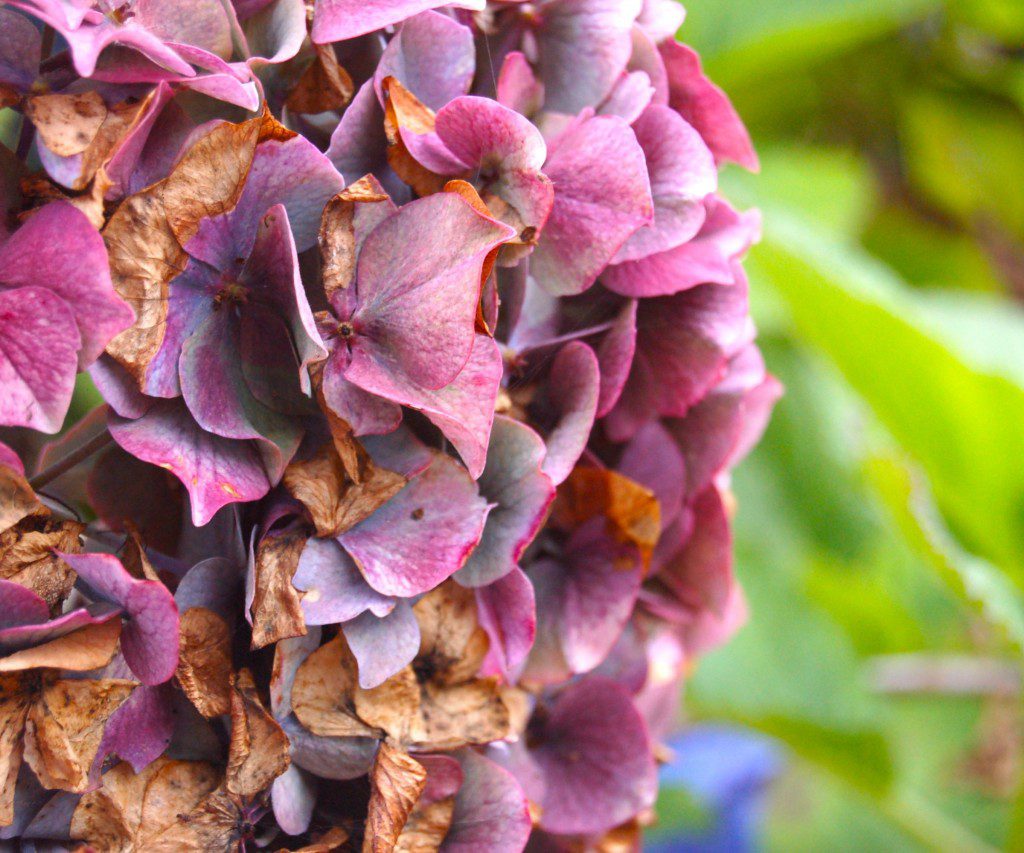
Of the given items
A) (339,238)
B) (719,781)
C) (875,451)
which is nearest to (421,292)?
(339,238)

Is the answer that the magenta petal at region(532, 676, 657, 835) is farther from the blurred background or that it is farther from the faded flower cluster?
the blurred background

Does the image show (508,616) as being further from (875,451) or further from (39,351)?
(875,451)

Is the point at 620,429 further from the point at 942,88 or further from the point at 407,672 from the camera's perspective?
the point at 942,88

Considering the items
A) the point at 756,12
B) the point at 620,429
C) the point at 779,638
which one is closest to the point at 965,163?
the point at 756,12

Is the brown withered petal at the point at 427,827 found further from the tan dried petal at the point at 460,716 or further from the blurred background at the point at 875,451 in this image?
the blurred background at the point at 875,451

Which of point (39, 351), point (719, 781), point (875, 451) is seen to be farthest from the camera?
point (719, 781)
